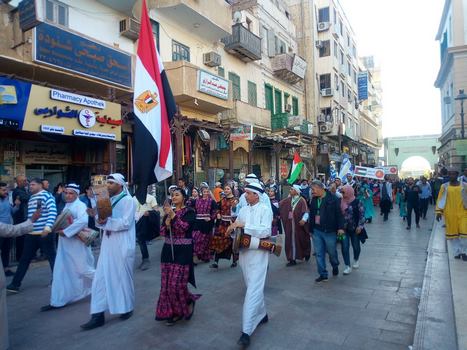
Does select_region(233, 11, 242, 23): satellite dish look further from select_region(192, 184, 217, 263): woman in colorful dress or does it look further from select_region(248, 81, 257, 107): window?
select_region(192, 184, 217, 263): woman in colorful dress

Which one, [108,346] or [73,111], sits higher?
[73,111]

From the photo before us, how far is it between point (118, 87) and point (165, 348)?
1110 cm

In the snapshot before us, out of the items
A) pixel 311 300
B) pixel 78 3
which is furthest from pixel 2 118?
pixel 311 300

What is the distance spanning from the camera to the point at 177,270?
4.82 meters

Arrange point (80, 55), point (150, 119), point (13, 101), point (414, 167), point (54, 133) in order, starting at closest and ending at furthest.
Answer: point (150, 119) < point (13, 101) < point (54, 133) < point (80, 55) < point (414, 167)

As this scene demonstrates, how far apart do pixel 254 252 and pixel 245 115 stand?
15833mm

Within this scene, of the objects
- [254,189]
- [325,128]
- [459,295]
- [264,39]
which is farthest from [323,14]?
Answer: [254,189]

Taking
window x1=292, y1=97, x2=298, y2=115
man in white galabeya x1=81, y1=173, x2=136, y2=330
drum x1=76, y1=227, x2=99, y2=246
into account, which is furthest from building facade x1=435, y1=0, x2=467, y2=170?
man in white galabeya x1=81, y1=173, x2=136, y2=330

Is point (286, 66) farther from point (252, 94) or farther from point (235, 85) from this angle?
point (235, 85)

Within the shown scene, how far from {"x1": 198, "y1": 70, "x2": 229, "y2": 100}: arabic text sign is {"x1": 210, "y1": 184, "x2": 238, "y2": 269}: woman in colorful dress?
8369 millimetres

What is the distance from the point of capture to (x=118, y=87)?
13641 mm

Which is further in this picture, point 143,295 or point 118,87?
point 118,87

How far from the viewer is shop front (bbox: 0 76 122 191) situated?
10.3m

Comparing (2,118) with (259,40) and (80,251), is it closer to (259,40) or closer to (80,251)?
(80,251)
